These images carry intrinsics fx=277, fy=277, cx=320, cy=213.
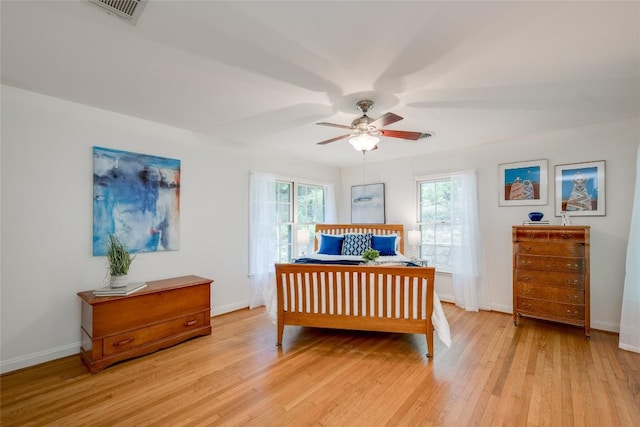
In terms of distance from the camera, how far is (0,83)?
229 cm

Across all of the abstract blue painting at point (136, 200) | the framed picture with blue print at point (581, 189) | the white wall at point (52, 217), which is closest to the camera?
the white wall at point (52, 217)

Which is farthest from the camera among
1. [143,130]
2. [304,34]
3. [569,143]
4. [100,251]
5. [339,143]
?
[339,143]

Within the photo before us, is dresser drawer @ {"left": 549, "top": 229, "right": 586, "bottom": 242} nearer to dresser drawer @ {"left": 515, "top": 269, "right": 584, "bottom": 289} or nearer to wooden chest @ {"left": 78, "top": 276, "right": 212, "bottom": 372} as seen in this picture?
dresser drawer @ {"left": 515, "top": 269, "right": 584, "bottom": 289}

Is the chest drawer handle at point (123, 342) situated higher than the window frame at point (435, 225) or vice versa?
the window frame at point (435, 225)

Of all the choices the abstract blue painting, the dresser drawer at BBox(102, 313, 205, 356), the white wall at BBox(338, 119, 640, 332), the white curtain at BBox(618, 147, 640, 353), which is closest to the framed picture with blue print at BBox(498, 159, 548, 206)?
the white wall at BBox(338, 119, 640, 332)

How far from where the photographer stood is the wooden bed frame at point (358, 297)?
268 centimetres

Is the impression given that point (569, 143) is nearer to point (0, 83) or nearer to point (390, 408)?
point (390, 408)

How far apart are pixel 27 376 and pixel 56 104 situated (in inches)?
94.3

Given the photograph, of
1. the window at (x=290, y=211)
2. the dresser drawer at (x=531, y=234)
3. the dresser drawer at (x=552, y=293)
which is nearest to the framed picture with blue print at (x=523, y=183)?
the dresser drawer at (x=531, y=234)

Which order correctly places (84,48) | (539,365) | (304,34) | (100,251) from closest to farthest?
(304,34)
(84,48)
(539,365)
(100,251)

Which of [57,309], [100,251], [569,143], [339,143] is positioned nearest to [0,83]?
[100,251]

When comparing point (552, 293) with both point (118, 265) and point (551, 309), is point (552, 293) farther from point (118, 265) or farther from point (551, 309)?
point (118, 265)

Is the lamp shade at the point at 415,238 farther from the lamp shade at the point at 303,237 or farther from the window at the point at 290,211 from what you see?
the window at the point at 290,211

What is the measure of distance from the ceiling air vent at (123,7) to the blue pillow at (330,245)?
355cm
